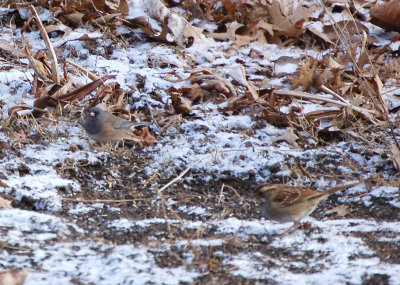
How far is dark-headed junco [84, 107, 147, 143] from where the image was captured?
4870 mm

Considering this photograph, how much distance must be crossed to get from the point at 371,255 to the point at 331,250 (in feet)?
0.76

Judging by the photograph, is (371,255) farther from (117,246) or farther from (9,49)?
(9,49)

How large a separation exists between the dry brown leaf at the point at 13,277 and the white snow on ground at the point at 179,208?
6cm

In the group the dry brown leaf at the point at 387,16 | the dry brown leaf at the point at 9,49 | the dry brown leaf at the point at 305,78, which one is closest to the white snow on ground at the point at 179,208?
the dry brown leaf at the point at 9,49

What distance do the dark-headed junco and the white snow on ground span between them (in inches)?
6.4

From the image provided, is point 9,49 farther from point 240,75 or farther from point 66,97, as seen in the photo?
point 240,75

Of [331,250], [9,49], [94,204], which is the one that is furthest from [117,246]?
[9,49]

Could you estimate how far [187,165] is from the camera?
485cm

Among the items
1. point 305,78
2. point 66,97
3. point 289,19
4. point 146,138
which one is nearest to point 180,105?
point 146,138

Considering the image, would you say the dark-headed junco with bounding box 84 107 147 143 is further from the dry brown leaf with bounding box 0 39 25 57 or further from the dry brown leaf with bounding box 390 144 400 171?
the dry brown leaf with bounding box 390 144 400 171

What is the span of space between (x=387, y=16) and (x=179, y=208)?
375 cm

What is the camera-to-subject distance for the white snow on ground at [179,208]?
318 centimetres

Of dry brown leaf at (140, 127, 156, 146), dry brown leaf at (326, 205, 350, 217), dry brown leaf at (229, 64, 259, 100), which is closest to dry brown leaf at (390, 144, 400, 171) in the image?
dry brown leaf at (326, 205, 350, 217)

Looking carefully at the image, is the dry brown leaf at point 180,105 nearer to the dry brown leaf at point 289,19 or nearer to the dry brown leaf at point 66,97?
the dry brown leaf at point 66,97
